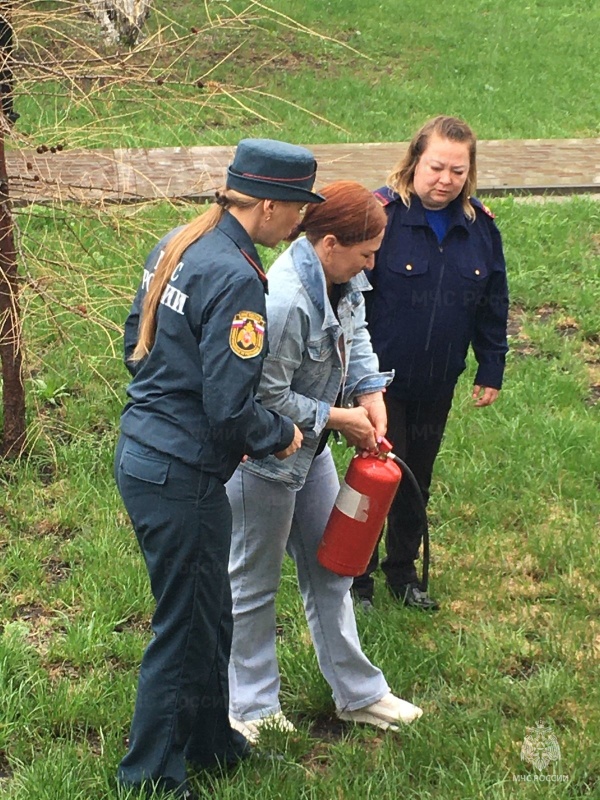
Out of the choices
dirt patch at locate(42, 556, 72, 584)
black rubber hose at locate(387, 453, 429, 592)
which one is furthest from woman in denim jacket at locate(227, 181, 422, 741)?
dirt patch at locate(42, 556, 72, 584)

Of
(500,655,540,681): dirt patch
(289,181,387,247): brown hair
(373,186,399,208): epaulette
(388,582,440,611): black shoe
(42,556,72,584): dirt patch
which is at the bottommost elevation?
(42,556,72,584): dirt patch

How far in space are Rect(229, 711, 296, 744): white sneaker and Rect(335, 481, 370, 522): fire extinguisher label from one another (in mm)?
701

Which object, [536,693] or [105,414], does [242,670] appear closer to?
[536,693]

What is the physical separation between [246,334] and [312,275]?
1.88ft

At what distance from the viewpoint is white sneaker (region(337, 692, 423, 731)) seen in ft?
11.4

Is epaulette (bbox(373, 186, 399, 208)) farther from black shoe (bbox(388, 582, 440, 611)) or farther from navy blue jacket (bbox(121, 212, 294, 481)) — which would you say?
black shoe (bbox(388, 582, 440, 611))

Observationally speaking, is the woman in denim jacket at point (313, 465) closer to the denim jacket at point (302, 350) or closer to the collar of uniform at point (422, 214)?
the denim jacket at point (302, 350)

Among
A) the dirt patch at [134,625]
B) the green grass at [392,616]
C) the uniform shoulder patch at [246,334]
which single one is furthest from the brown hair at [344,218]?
the dirt patch at [134,625]

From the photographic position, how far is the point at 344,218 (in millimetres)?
3062

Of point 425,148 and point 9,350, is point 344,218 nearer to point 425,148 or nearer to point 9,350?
point 425,148

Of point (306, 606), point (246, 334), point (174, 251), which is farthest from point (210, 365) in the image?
point (306, 606)

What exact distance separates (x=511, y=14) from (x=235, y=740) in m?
18.3

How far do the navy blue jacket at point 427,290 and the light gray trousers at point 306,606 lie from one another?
68cm

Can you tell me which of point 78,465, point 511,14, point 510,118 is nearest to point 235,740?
point 78,465
